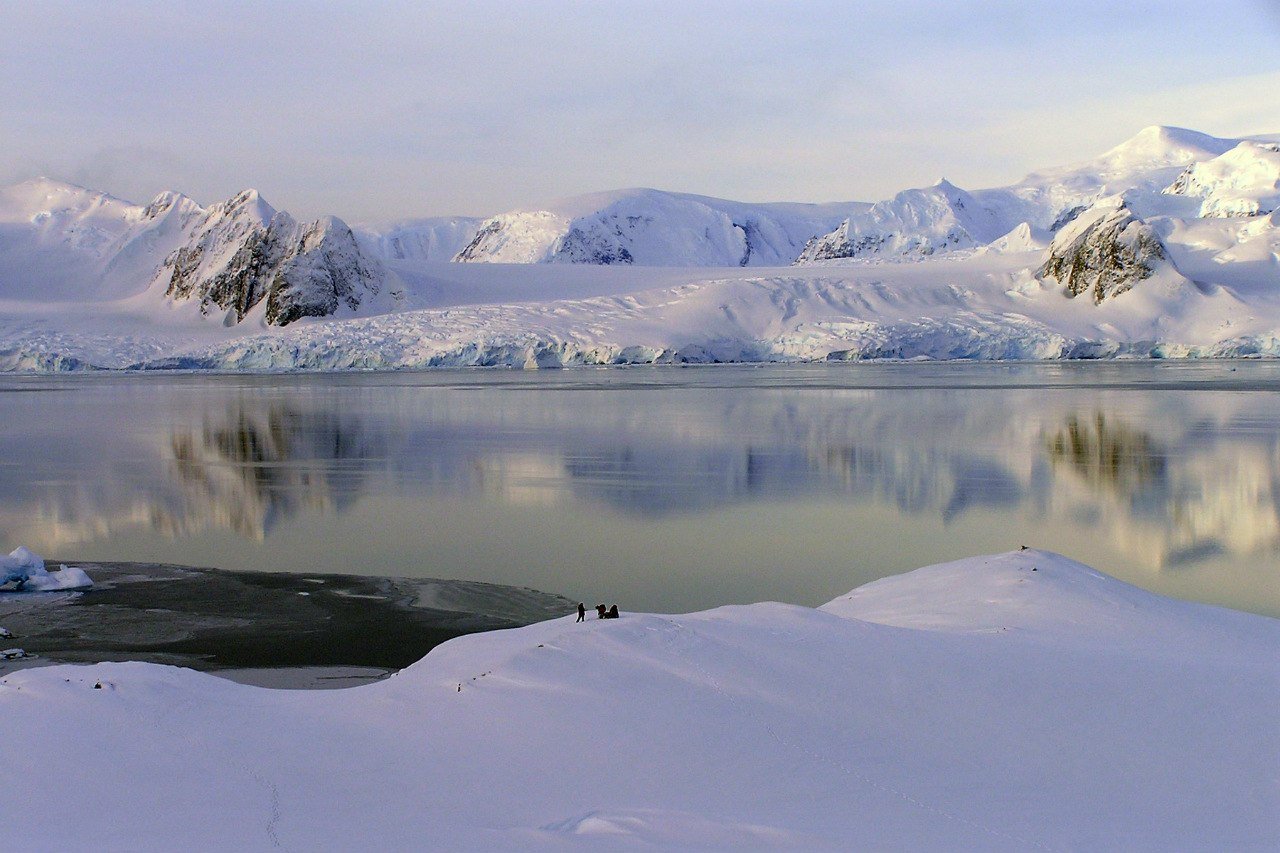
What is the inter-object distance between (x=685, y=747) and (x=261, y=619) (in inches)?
127

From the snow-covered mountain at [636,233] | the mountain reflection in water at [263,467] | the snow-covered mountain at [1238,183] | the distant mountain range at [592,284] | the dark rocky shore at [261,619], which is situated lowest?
the dark rocky shore at [261,619]

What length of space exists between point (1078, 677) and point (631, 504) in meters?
5.54

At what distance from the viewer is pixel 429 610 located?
5.93 meters

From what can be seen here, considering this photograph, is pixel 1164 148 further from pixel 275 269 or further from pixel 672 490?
pixel 672 490

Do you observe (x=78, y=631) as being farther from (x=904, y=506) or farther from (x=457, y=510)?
(x=904, y=506)

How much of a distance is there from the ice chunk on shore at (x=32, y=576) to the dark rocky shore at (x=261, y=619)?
0.10 m

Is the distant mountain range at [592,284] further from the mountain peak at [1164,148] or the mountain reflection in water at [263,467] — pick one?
the mountain peak at [1164,148]

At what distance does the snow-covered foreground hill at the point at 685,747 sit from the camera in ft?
9.03

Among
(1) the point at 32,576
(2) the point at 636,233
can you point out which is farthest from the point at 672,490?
(2) the point at 636,233

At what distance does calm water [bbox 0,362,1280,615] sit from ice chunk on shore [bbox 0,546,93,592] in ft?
2.88

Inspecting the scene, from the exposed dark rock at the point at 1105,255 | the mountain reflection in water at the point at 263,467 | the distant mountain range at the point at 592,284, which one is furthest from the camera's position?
the exposed dark rock at the point at 1105,255

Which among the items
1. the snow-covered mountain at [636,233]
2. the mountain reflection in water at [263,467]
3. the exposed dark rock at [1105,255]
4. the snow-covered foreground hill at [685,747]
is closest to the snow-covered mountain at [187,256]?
the exposed dark rock at [1105,255]

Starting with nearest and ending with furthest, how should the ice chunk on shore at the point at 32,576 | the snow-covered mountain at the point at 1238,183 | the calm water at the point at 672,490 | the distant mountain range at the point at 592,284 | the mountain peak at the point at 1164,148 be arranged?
1. the ice chunk on shore at the point at 32,576
2. the calm water at the point at 672,490
3. the distant mountain range at the point at 592,284
4. the snow-covered mountain at the point at 1238,183
5. the mountain peak at the point at 1164,148

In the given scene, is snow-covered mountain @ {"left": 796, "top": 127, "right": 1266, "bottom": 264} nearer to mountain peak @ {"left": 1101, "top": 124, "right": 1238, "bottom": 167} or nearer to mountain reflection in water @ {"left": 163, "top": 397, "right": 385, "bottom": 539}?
mountain peak @ {"left": 1101, "top": 124, "right": 1238, "bottom": 167}
